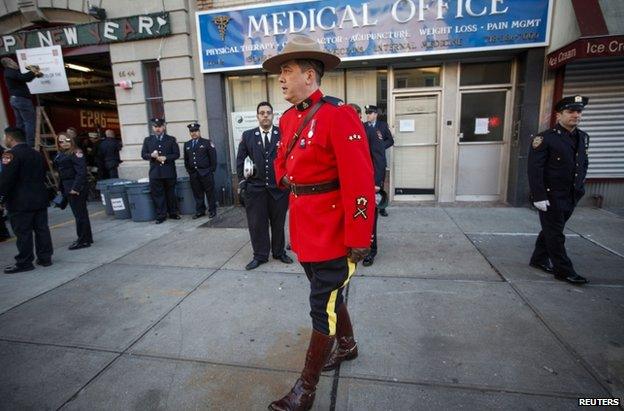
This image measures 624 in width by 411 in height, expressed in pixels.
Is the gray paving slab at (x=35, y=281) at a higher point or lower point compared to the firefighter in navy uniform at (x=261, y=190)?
lower

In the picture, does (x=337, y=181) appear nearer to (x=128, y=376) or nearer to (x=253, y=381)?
(x=253, y=381)

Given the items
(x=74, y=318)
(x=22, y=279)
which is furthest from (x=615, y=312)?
(x=22, y=279)

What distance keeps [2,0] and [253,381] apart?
11.7 m

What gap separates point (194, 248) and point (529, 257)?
480 cm

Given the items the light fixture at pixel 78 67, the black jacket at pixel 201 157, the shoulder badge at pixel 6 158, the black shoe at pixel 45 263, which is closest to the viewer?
the shoulder badge at pixel 6 158

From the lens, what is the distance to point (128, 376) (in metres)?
2.58

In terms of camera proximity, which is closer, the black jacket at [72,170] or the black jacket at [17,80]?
the black jacket at [72,170]

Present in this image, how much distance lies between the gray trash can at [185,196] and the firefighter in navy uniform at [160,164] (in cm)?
23

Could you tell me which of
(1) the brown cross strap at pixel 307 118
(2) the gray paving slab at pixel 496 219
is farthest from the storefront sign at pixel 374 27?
(1) the brown cross strap at pixel 307 118

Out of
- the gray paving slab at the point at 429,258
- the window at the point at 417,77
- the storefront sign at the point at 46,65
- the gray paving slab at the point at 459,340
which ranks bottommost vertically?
the gray paving slab at the point at 459,340

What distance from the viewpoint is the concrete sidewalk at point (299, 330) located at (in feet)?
7.75

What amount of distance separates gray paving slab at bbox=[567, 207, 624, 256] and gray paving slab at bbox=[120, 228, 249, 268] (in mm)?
5415

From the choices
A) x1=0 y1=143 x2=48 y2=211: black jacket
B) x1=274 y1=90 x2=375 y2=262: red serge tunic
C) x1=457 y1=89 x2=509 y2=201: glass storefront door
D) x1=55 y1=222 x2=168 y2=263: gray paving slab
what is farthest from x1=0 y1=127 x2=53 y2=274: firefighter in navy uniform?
x1=457 y1=89 x2=509 y2=201: glass storefront door

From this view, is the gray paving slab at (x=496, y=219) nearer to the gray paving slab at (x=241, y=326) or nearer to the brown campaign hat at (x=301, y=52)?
the gray paving slab at (x=241, y=326)
